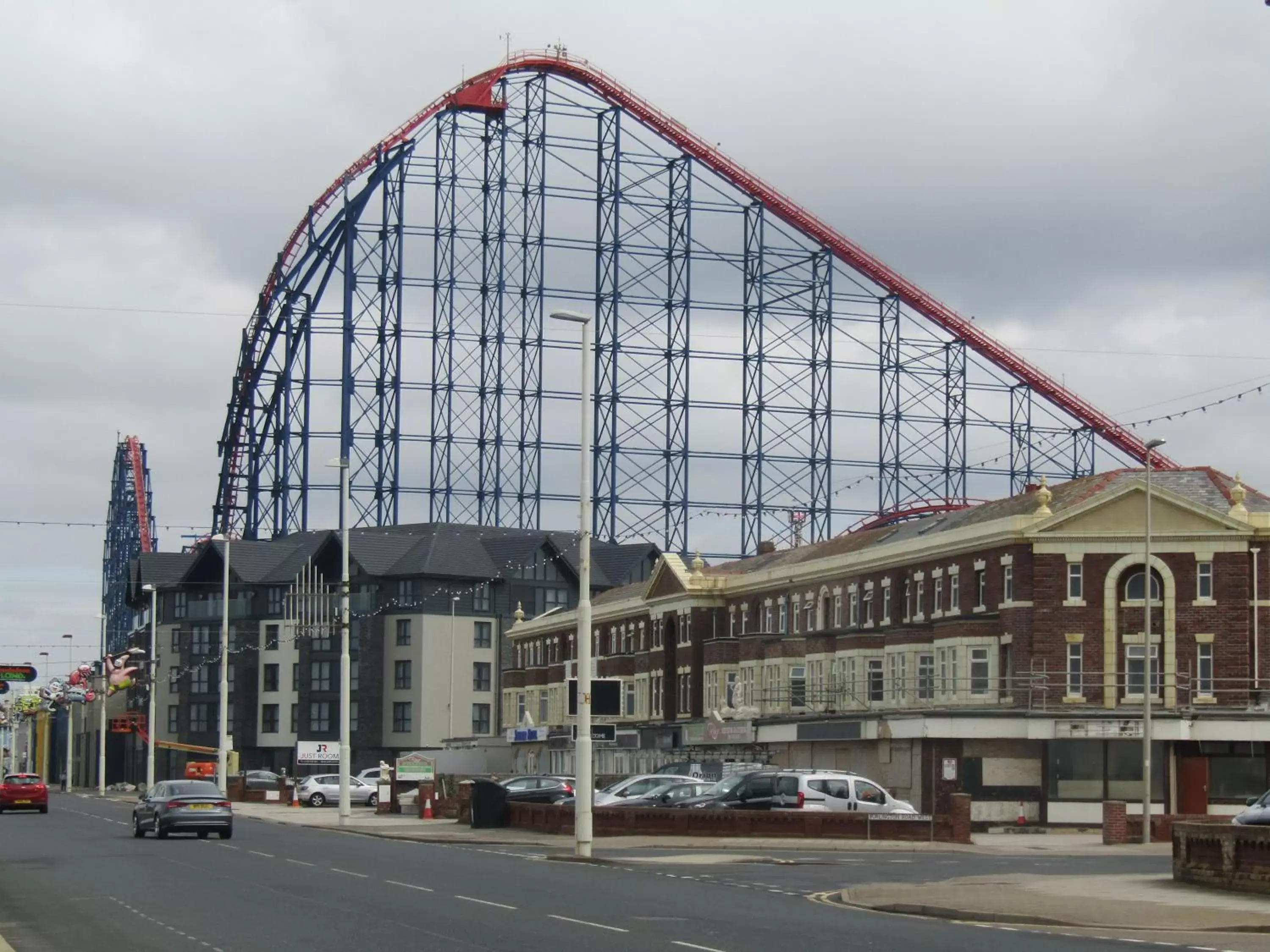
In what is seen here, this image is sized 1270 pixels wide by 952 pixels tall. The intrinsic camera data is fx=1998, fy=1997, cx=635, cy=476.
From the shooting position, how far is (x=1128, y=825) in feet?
165

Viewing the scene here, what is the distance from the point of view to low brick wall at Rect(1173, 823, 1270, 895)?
2775 cm

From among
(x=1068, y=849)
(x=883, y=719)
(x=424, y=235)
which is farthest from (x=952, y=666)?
(x=424, y=235)

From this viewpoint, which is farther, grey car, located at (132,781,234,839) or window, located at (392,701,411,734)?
window, located at (392,701,411,734)

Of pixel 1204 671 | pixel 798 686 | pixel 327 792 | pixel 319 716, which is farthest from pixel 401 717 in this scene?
pixel 1204 671

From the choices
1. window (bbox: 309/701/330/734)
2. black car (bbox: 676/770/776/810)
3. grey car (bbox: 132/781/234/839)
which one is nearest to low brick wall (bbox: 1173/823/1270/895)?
black car (bbox: 676/770/776/810)

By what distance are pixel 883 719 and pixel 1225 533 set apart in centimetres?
1161

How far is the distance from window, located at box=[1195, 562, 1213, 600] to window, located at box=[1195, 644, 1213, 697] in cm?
156

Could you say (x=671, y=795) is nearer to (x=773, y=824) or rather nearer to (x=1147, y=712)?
(x=773, y=824)

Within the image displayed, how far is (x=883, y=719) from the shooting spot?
60.5 metres

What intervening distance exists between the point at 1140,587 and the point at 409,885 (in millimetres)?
35933

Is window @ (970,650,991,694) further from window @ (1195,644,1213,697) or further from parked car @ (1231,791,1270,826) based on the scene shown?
parked car @ (1231,791,1270,826)

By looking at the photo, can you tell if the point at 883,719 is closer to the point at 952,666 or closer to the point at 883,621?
the point at 952,666

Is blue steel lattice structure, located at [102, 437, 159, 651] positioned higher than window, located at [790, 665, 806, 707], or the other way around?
blue steel lattice structure, located at [102, 437, 159, 651]

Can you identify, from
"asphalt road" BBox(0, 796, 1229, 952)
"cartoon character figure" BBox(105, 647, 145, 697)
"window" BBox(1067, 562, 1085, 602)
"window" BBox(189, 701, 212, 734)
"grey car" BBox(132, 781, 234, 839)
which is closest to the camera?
Answer: "asphalt road" BBox(0, 796, 1229, 952)
